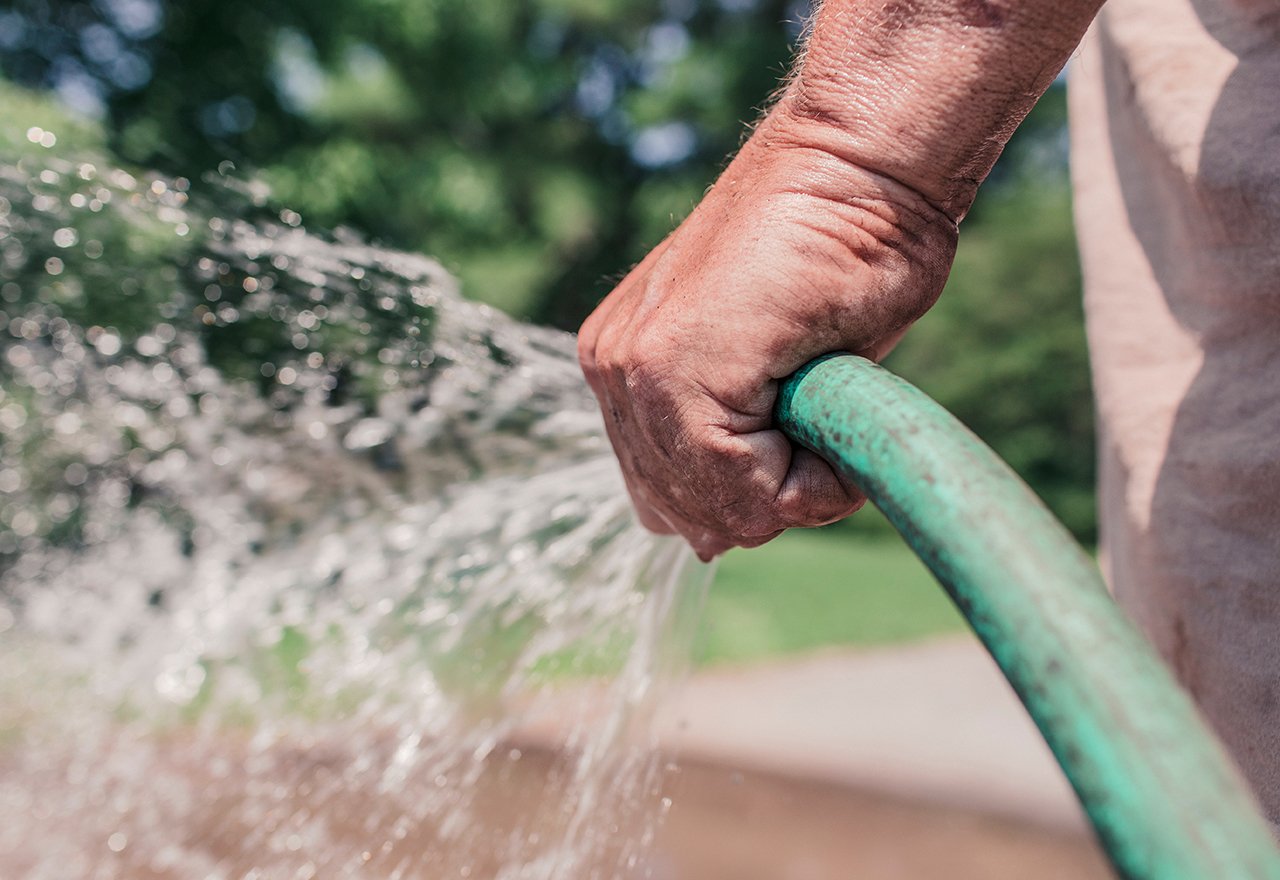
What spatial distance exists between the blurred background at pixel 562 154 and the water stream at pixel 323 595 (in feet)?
Result: 9.93

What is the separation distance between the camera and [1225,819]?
0.63m

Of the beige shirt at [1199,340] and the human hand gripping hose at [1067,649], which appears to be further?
the beige shirt at [1199,340]

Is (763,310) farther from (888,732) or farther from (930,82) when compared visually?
(888,732)

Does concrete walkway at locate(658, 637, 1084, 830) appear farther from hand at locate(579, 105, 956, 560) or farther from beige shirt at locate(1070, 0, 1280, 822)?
hand at locate(579, 105, 956, 560)

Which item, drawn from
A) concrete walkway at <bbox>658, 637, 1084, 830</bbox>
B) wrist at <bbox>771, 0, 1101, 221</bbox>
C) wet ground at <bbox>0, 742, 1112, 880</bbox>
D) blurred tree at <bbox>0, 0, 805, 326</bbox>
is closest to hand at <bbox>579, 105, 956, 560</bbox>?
wrist at <bbox>771, 0, 1101, 221</bbox>

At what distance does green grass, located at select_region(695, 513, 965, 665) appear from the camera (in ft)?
26.2

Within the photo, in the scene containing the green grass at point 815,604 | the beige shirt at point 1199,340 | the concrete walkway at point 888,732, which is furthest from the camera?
the green grass at point 815,604

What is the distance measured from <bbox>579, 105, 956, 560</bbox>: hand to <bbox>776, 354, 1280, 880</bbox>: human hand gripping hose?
15 centimetres

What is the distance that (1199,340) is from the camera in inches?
62.2

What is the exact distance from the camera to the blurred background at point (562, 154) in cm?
1074

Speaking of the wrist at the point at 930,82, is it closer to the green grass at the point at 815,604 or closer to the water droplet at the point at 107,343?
the green grass at the point at 815,604

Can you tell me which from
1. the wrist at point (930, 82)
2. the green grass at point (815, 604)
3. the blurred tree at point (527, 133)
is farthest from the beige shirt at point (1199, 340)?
the blurred tree at point (527, 133)

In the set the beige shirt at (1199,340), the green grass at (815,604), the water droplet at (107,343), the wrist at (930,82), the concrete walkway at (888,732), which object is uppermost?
the wrist at (930,82)

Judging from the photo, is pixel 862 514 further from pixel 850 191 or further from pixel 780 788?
pixel 850 191
